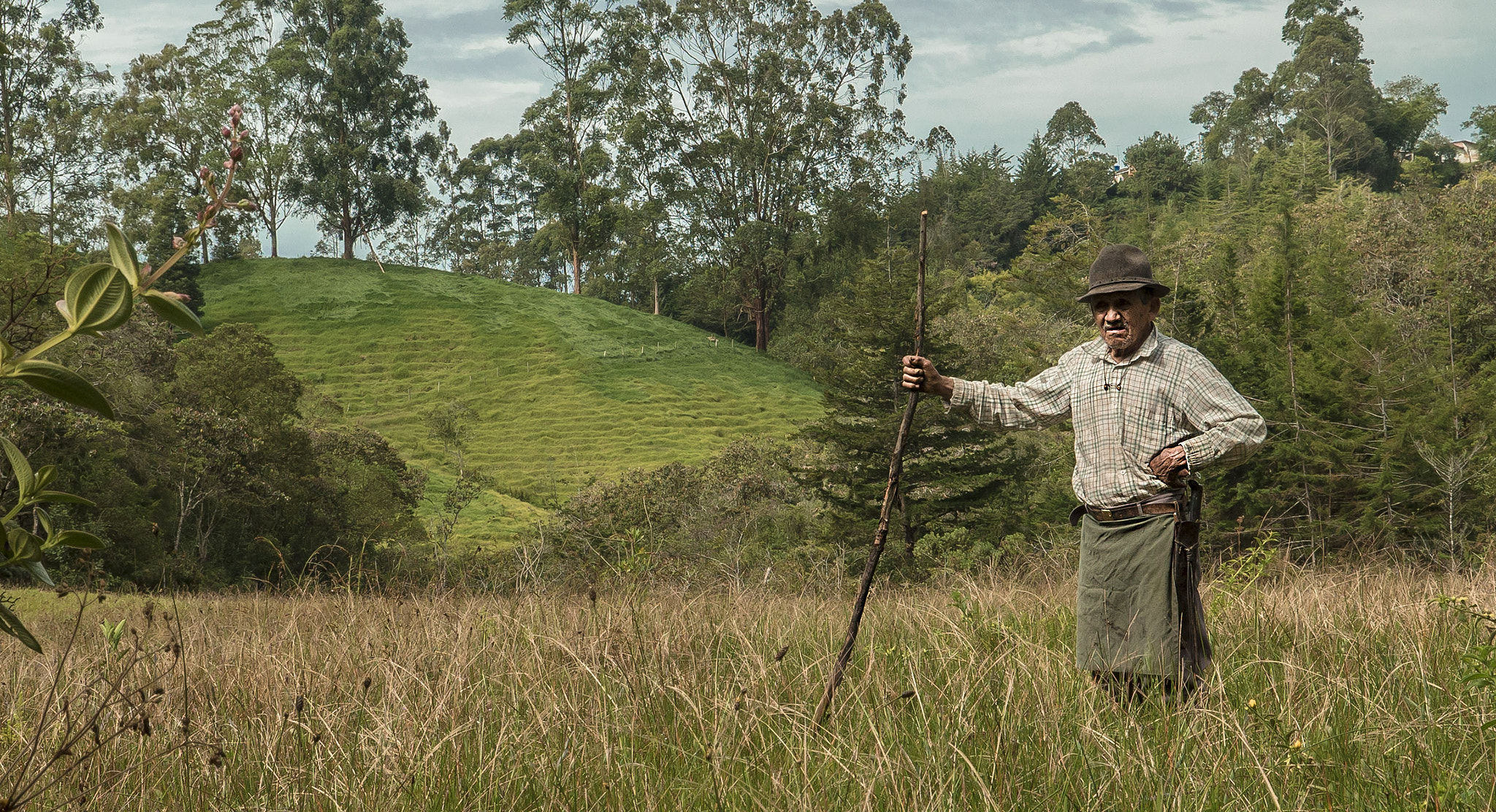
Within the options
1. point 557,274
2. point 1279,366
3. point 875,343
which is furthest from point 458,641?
point 557,274

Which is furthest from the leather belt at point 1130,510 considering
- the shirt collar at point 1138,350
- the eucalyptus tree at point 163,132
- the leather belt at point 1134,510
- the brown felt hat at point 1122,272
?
the eucalyptus tree at point 163,132

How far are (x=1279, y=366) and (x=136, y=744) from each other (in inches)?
623

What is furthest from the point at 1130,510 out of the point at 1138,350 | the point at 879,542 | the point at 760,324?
the point at 760,324

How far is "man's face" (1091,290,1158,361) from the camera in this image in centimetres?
354

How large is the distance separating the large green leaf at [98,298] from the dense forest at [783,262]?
216 mm

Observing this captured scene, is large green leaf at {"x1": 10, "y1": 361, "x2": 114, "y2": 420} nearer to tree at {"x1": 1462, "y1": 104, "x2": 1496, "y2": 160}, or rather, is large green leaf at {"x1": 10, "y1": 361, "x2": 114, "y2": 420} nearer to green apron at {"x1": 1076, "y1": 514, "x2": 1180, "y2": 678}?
green apron at {"x1": 1076, "y1": 514, "x2": 1180, "y2": 678}

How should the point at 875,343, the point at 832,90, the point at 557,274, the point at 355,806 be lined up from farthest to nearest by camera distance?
the point at 557,274
the point at 832,90
the point at 875,343
the point at 355,806

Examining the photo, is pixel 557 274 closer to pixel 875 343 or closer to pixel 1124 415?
pixel 875 343

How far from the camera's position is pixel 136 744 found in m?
3.02

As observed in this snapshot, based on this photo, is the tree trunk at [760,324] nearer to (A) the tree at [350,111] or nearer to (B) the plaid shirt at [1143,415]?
(A) the tree at [350,111]

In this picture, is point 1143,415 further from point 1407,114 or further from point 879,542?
point 1407,114

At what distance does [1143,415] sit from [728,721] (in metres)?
1.75

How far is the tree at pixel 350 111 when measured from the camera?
49.4m

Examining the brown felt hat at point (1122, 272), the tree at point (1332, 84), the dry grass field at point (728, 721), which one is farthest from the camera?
the tree at point (1332, 84)
